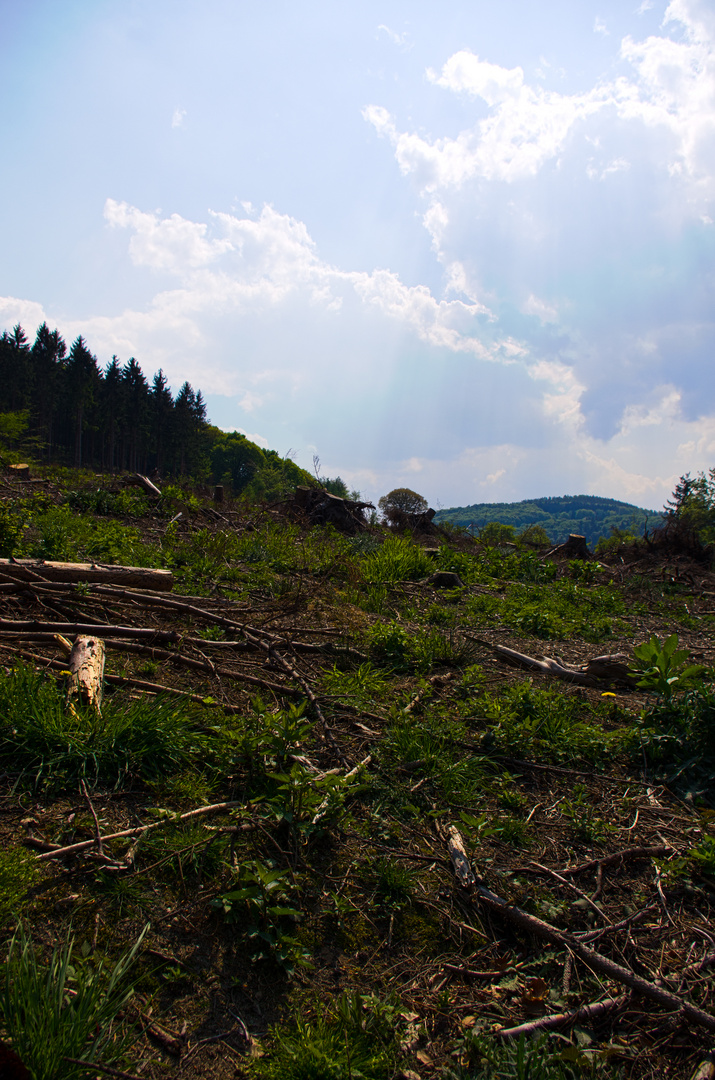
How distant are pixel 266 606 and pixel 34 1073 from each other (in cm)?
448

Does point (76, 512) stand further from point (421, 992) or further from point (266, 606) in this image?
point (421, 992)

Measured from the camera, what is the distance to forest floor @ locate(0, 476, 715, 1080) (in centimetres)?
149

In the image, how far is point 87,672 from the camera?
2.91 meters

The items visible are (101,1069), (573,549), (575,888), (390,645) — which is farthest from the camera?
(573,549)

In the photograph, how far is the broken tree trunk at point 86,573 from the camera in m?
4.20

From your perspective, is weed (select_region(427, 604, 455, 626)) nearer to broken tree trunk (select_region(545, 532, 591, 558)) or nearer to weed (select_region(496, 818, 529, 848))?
weed (select_region(496, 818, 529, 848))

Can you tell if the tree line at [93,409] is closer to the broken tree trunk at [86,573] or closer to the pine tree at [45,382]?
the pine tree at [45,382]

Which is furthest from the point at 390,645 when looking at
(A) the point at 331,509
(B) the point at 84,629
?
(A) the point at 331,509

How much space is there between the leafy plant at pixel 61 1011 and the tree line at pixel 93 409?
1988 inches

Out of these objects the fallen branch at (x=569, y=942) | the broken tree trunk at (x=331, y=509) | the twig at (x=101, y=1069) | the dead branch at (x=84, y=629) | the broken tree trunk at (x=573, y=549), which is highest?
the broken tree trunk at (x=331, y=509)

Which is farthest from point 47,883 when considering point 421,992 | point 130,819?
point 421,992

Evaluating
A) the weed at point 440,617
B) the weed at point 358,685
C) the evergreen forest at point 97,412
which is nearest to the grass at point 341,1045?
the weed at point 358,685

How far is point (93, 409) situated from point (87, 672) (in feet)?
189

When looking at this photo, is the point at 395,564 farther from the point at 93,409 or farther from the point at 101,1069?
the point at 93,409
